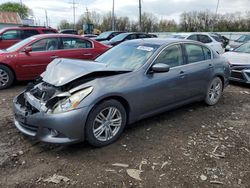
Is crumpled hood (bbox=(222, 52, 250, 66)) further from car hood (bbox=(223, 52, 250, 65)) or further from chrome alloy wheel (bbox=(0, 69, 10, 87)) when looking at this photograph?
chrome alloy wheel (bbox=(0, 69, 10, 87))

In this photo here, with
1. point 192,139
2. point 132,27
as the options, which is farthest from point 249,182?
point 132,27

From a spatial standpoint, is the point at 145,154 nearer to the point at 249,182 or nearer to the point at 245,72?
the point at 249,182

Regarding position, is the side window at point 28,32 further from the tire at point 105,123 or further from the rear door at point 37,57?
the tire at point 105,123

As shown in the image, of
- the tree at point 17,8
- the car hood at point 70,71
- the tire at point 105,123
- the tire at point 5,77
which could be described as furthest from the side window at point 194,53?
the tree at point 17,8

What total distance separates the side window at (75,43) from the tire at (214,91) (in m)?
4.24

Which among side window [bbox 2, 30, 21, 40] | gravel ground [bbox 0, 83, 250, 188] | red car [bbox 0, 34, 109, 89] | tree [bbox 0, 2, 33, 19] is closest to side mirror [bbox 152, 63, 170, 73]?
gravel ground [bbox 0, 83, 250, 188]

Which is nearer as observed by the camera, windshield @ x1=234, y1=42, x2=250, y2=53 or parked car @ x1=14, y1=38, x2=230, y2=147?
parked car @ x1=14, y1=38, x2=230, y2=147

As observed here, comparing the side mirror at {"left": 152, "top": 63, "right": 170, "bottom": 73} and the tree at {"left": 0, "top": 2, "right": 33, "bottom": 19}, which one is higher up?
the tree at {"left": 0, "top": 2, "right": 33, "bottom": 19}

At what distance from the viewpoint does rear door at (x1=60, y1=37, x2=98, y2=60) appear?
26.6 feet

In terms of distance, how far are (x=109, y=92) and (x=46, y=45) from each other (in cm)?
470

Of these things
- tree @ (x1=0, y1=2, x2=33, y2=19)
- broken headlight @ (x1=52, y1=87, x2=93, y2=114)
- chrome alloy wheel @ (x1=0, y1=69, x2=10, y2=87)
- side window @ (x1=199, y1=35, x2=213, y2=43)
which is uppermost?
tree @ (x1=0, y1=2, x2=33, y2=19)

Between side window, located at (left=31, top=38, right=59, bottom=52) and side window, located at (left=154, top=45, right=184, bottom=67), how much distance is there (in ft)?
13.7

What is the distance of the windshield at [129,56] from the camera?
15.0 ft

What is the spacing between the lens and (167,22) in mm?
59906
